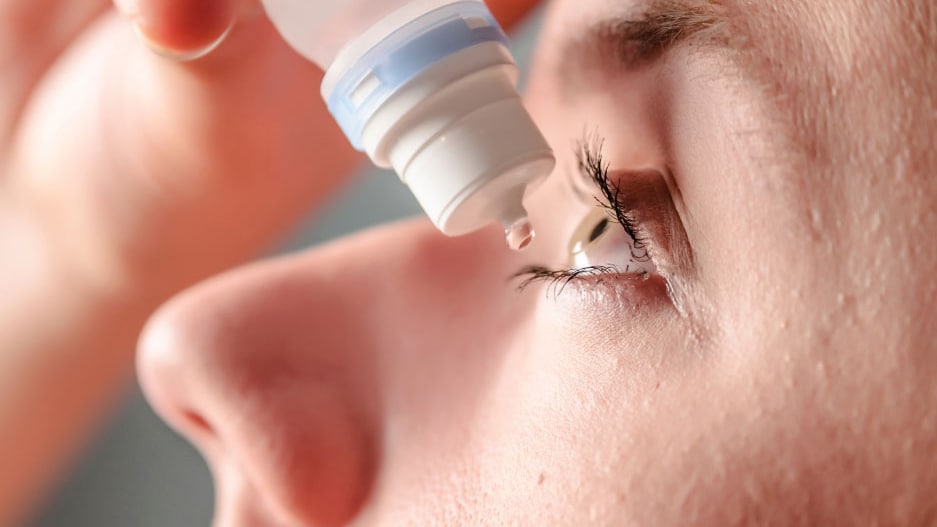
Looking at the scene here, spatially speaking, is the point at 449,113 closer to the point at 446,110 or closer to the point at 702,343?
the point at 446,110

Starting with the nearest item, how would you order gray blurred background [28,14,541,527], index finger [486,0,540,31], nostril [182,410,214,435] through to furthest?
nostril [182,410,214,435] < index finger [486,0,540,31] < gray blurred background [28,14,541,527]

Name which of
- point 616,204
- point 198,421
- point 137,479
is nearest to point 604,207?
point 616,204

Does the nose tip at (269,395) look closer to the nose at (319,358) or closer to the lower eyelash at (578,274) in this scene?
the nose at (319,358)

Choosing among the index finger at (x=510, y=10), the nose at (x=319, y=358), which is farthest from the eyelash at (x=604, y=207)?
the index finger at (x=510, y=10)

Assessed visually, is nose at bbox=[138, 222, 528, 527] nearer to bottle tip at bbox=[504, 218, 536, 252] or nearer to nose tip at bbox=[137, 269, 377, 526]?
nose tip at bbox=[137, 269, 377, 526]

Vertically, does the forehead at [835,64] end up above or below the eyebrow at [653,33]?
below

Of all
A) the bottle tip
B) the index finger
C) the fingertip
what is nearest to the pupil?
the bottle tip

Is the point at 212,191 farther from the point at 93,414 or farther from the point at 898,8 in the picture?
the point at 898,8

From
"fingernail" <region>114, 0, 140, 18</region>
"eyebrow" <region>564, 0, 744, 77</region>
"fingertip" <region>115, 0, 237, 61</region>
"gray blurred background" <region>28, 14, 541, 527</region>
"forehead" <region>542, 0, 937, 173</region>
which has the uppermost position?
"fingernail" <region>114, 0, 140, 18</region>
